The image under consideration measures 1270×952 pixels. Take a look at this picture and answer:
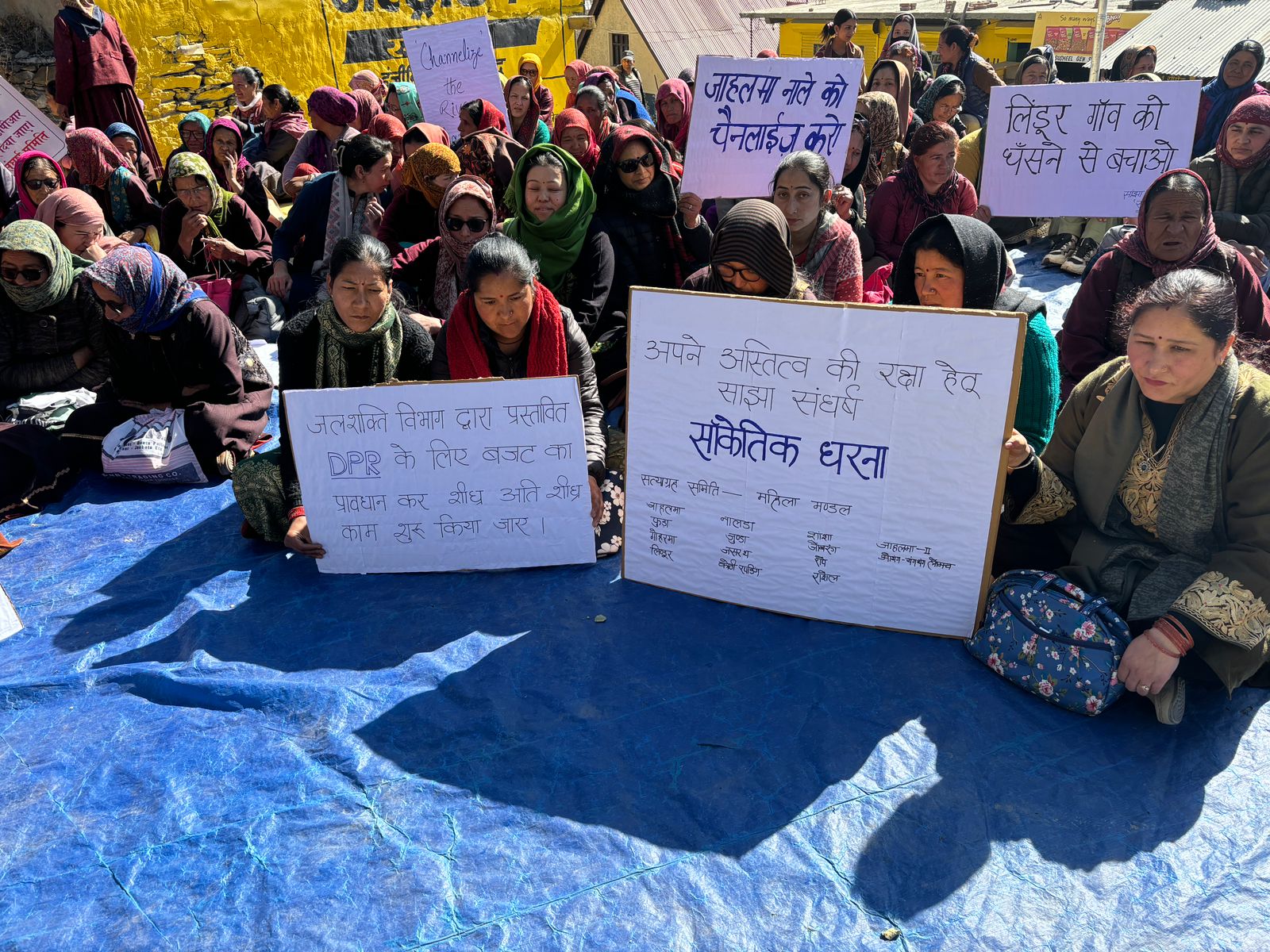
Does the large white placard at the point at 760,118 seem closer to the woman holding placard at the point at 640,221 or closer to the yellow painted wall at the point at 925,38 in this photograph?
the woman holding placard at the point at 640,221

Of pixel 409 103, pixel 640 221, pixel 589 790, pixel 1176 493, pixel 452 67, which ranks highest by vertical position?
pixel 452 67

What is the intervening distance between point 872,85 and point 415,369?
5997mm

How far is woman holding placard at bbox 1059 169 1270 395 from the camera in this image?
423cm

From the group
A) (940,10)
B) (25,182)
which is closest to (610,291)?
(25,182)

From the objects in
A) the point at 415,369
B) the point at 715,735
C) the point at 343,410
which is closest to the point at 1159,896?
the point at 715,735

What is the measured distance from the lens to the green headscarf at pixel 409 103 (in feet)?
32.9

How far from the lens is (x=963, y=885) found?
7.55ft

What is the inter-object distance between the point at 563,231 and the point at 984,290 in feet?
7.92

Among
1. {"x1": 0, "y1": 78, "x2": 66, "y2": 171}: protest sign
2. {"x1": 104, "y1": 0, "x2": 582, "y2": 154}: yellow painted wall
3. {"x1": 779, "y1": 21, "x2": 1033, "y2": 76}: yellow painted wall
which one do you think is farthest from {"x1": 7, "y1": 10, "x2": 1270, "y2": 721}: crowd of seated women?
{"x1": 779, "y1": 21, "x2": 1033, "y2": 76}: yellow painted wall

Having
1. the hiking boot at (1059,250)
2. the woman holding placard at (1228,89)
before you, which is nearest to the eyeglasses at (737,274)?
the hiking boot at (1059,250)

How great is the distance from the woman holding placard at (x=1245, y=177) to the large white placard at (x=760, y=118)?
245 centimetres

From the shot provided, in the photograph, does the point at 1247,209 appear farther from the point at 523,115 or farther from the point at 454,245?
the point at 523,115

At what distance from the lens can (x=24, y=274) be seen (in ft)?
15.8

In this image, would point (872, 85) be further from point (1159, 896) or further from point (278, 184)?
point (1159, 896)
